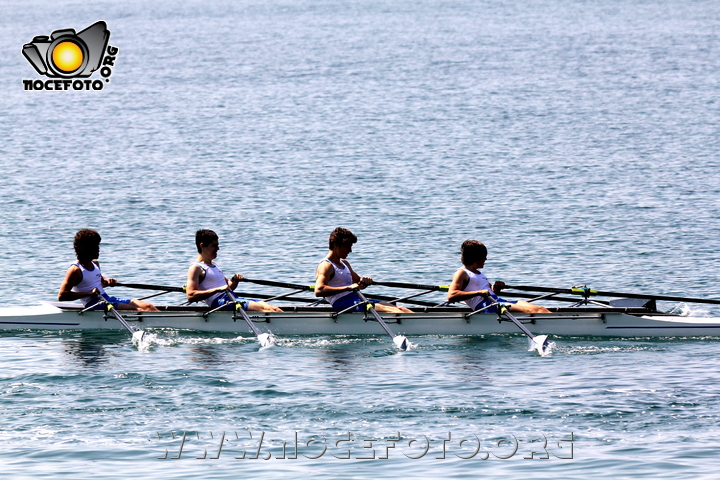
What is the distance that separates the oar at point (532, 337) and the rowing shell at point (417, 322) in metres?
0.28

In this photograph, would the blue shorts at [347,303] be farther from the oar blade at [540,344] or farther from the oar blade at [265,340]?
the oar blade at [540,344]

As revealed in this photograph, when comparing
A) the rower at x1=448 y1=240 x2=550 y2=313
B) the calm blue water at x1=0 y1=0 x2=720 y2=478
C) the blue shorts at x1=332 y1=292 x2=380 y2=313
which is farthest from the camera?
the blue shorts at x1=332 y1=292 x2=380 y2=313

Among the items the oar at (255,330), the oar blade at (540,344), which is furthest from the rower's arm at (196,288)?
the oar blade at (540,344)

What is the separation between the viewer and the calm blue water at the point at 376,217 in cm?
1392

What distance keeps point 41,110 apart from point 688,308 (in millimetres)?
39301

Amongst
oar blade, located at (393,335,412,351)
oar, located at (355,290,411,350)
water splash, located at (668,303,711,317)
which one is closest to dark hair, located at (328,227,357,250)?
oar, located at (355,290,411,350)

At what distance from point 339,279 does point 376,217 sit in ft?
45.0

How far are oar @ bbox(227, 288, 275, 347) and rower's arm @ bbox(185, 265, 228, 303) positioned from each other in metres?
0.28

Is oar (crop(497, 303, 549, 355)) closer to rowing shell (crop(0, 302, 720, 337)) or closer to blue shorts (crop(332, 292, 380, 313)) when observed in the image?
rowing shell (crop(0, 302, 720, 337))

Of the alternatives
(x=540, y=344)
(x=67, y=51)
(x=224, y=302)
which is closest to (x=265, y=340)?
(x=224, y=302)

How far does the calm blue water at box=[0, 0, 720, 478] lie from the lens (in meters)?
13.9

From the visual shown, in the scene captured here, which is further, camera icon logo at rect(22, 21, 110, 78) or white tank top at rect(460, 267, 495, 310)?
camera icon logo at rect(22, 21, 110, 78)

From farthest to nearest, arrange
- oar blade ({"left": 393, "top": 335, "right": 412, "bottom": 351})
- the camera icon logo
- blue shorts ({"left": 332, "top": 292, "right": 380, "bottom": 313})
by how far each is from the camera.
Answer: the camera icon logo
blue shorts ({"left": 332, "top": 292, "right": 380, "bottom": 313})
oar blade ({"left": 393, "top": 335, "right": 412, "bottom": 351})

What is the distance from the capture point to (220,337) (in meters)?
18.8
